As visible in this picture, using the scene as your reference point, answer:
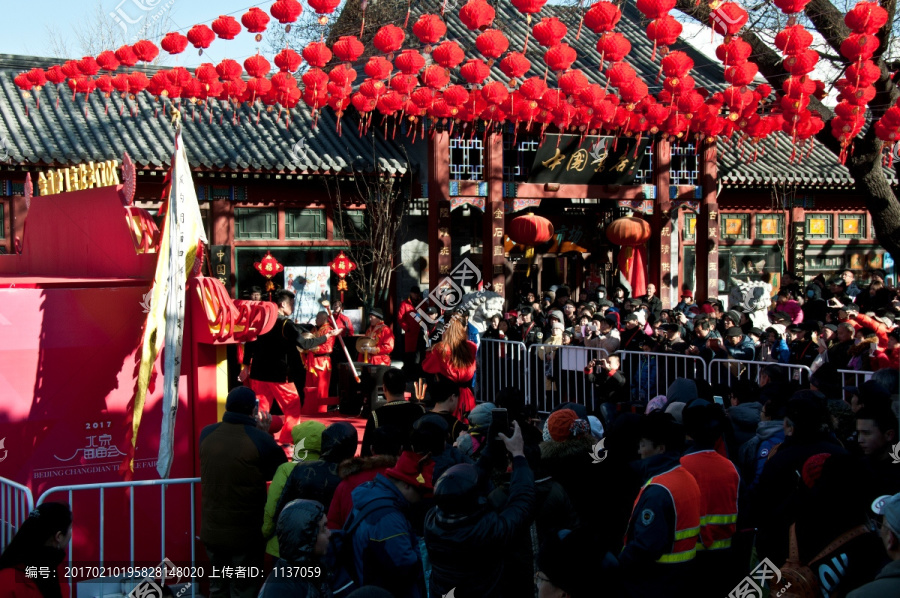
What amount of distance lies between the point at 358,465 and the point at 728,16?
7.74 m

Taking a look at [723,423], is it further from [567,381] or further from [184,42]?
[184,42]

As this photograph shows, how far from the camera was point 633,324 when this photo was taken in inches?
405

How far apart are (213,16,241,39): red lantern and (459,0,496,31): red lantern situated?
9.15 ft

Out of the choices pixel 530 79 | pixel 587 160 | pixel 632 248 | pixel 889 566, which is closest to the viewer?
pixel 889 566

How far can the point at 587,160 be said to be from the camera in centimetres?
1655

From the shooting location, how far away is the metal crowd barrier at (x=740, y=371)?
8.34m

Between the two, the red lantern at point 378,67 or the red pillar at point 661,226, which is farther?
the red pillar at point 661,226

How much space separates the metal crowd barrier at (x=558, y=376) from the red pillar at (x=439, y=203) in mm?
5073

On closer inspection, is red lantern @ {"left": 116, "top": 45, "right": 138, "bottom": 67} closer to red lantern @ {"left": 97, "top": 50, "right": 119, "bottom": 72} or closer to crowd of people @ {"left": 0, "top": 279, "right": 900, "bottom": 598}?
red lantern @ {"left": 97, "top": 50, "right": 119, "bottom": 72}

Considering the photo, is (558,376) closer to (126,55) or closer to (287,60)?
(287,60)

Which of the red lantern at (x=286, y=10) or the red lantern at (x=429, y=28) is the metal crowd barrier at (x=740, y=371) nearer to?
the red lantern at (x=429, y=28)

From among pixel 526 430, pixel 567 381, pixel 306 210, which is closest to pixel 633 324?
pixel 567 381

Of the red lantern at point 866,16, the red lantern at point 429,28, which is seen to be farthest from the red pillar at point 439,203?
the red lantern at point 866,16

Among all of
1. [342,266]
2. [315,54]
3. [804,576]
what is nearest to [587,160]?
[342,266]
